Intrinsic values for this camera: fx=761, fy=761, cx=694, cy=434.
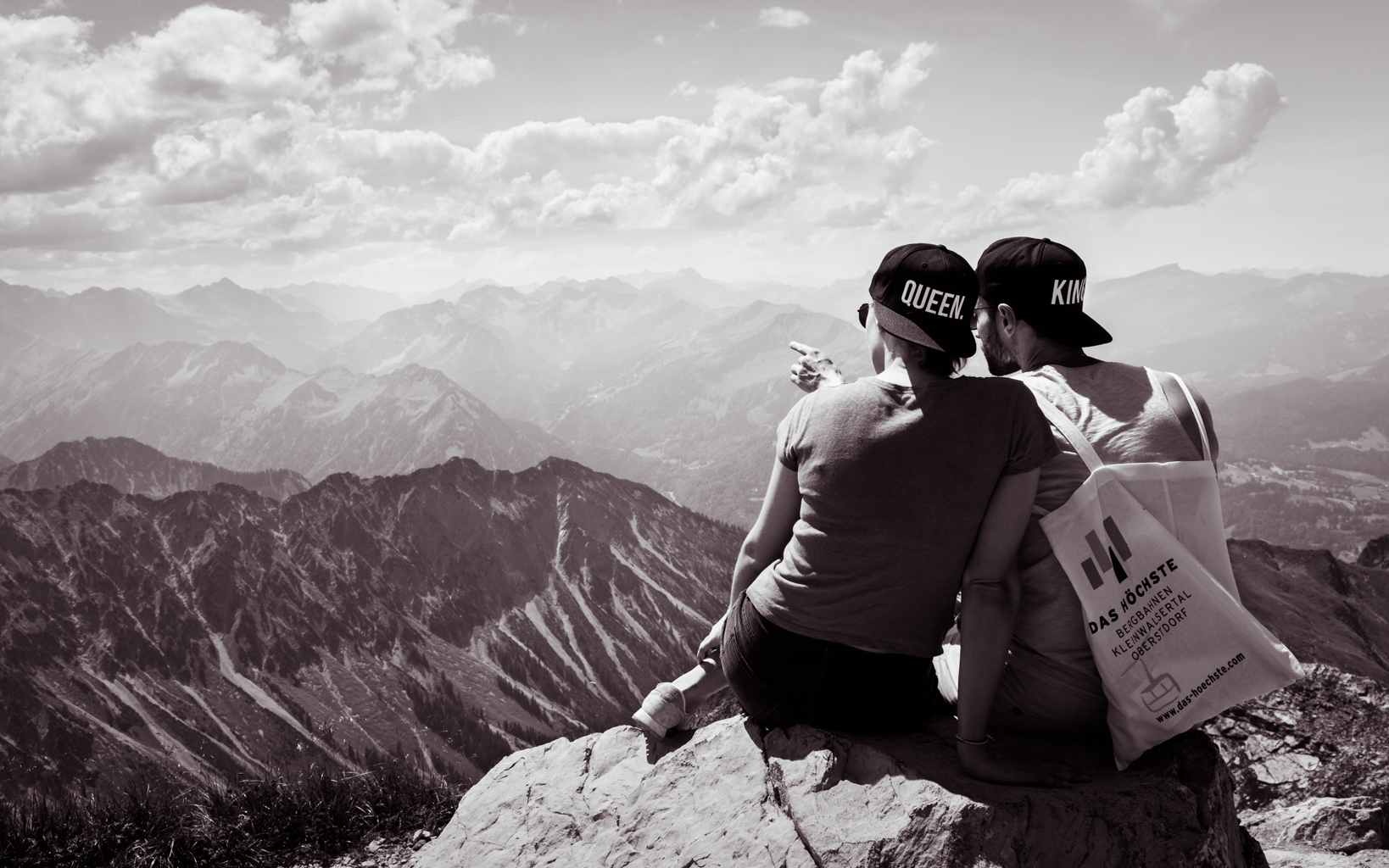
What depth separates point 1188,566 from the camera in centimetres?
463

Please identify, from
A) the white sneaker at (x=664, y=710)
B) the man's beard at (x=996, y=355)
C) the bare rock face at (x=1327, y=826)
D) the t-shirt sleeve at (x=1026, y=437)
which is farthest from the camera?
the bare rock face at (x=1327, y=826)

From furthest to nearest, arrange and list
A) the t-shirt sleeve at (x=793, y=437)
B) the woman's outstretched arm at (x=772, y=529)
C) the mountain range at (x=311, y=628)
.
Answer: the mountain range at (x=311, y=628)
the woman's outstretched arm at (x=772, y=529)
the t-shirt sleeve at (x=793, y=437)

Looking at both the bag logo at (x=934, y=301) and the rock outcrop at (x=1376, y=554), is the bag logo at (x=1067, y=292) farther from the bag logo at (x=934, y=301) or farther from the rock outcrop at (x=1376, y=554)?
the rock outcrop at (x=1376, y=554)

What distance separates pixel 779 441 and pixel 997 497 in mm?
1456

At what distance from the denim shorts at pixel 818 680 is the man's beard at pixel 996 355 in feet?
7.62

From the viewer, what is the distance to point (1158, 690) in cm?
481

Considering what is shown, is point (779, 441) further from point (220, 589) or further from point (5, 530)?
point (5, 530)

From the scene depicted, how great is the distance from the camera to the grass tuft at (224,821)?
7.42m

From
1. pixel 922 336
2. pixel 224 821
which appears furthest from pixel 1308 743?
pixel 224 821

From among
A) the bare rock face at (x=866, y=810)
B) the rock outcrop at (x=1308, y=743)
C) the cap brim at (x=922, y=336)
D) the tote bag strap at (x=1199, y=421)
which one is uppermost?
the cap brim at (x=922, y=336)

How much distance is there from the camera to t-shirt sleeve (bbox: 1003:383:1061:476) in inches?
182

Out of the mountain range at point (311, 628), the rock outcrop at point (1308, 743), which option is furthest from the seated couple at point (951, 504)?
the mountain range at point (311, 628)

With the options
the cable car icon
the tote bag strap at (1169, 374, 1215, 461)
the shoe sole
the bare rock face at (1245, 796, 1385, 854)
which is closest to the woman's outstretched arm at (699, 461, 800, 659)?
the shoe sole

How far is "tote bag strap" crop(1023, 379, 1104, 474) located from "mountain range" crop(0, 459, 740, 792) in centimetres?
13058
